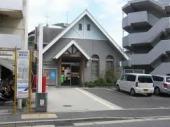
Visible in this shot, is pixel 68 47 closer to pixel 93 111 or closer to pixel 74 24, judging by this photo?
pixel 74 24

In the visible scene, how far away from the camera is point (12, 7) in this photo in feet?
92.9

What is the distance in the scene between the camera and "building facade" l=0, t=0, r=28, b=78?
27.3 metres

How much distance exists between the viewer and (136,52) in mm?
59594

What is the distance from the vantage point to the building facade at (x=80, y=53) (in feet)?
142

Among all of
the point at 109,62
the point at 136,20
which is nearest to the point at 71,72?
the point at 109,62

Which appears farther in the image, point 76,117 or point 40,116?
point 40,116

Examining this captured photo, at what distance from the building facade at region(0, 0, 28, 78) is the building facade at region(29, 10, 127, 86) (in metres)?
12.9

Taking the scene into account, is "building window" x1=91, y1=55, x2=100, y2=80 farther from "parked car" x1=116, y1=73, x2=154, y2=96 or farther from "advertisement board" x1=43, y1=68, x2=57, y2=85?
"parked car" x1=116, y1=73, x2=154, y2=96

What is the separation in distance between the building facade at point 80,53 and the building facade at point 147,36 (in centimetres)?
699

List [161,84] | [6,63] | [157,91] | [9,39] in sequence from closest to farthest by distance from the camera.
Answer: [6,63] < [9,39] < [161,84] < [157,91]

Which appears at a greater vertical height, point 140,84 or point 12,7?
point 12,7

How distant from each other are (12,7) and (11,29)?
175 centimetres

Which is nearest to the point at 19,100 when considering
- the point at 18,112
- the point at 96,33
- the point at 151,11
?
the point at 18,112

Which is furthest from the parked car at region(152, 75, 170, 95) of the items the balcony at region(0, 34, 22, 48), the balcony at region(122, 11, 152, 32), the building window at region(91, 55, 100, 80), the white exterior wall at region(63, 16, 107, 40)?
the balcony at region(122, 11, 152, 32)
